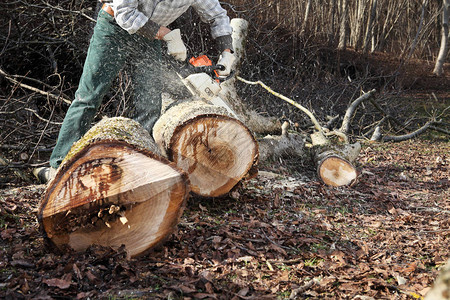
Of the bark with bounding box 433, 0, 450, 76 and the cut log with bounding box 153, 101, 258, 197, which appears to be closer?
the cut log with bounding box 153, 101, 258, 197

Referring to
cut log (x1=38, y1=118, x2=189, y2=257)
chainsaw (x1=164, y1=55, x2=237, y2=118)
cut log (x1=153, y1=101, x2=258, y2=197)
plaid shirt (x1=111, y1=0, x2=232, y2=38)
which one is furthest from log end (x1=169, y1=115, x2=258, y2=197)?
plaid shirt (x1=111, y1=0, x2=232, y2=38)

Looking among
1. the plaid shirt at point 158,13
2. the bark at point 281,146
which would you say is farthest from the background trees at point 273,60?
the plaid shirt at point 158,13

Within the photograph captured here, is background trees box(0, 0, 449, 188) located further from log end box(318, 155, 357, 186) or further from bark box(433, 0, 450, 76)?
log end box(318, 155, 357, 186)

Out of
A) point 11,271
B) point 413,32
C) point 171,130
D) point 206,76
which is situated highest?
point 206,76

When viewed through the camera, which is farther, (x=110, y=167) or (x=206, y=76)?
(x=206, y=76)

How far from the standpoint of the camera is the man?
296 centimetres

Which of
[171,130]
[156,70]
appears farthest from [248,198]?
[156,70]

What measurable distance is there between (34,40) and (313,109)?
4.60m

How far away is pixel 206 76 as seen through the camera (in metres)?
3.16

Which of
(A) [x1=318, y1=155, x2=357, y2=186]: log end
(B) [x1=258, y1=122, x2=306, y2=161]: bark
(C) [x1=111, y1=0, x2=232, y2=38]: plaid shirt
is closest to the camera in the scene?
(C) [x1=111, y1=0, x2=232, y2=38]: plaid shirt

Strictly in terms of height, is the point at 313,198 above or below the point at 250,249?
below

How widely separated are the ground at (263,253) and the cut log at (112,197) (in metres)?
0.10

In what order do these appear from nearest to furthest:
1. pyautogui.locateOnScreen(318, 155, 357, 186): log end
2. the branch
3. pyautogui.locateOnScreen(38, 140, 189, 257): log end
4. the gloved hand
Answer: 1. pyautogui.locateOnScreen(38, 140, 189, 257): log end
2. the gloved hand
3. pyautogui.locateOnScreen(318, 155, 357, 186): log end
4. the branch

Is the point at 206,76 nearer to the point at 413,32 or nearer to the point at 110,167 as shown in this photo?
the point at 110,167
